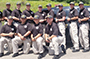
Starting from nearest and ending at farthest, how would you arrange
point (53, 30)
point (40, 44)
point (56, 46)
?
1. point (56, 46)
2. point (53, 30)
3. point (40, 44)

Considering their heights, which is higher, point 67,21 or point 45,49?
point 67,21

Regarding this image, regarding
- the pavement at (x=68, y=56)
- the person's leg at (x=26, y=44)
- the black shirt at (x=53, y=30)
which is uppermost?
the black shirt at (x=53, y=30)

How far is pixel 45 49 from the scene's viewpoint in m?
5.21

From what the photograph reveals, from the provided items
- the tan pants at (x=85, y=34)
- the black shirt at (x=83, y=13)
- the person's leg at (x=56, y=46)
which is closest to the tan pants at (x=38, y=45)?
the person's leg at (x=56, y=46)

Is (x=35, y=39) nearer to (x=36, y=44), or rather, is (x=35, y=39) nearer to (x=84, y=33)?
(x=36, y=44)

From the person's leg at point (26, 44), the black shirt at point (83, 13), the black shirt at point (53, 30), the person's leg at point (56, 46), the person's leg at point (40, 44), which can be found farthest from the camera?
the person's leg at point (26, 44)

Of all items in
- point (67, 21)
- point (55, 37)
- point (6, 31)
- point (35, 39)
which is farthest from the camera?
point (67, 21)

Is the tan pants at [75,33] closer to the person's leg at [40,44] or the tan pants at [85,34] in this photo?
the tan pants at [85,34]

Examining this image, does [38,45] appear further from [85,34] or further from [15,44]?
[85,34]

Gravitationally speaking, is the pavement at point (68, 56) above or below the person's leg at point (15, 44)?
below

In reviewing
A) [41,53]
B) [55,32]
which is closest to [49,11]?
[55,32]

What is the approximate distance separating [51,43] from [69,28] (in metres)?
1.04

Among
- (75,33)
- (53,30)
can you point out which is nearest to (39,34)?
(53,30)

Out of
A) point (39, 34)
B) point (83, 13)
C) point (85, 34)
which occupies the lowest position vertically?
point (85, 34)
